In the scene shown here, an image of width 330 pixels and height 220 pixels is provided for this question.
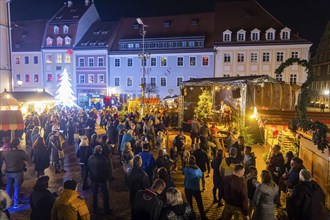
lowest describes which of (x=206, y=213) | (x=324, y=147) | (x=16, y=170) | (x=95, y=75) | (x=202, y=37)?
(x=206, y=213)

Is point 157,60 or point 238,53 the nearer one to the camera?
point 238,53

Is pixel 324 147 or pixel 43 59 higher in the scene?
pixel 43 59

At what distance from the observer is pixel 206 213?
768cm

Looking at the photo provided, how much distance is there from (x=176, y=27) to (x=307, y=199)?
129 feet

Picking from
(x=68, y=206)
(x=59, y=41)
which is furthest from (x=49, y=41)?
(x=68, y=206)

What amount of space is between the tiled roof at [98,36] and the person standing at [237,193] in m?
39.7

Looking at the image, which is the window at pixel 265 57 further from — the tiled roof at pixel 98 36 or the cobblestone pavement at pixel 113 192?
the cobblestone pavement at pixel 113 192

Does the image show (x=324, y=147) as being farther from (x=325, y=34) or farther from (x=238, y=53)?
(x=325, y=34)

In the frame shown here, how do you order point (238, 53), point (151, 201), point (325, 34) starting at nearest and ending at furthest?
point (151, 201) < point (238, 53) < point (325, 34)

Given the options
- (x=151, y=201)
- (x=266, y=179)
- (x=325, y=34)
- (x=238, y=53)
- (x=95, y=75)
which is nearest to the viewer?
(x=151, y=201)

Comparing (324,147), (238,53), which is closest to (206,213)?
(324,147)

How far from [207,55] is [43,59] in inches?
963

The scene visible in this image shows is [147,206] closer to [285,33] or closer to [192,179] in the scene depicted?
[192,179]

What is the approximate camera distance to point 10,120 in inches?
543
